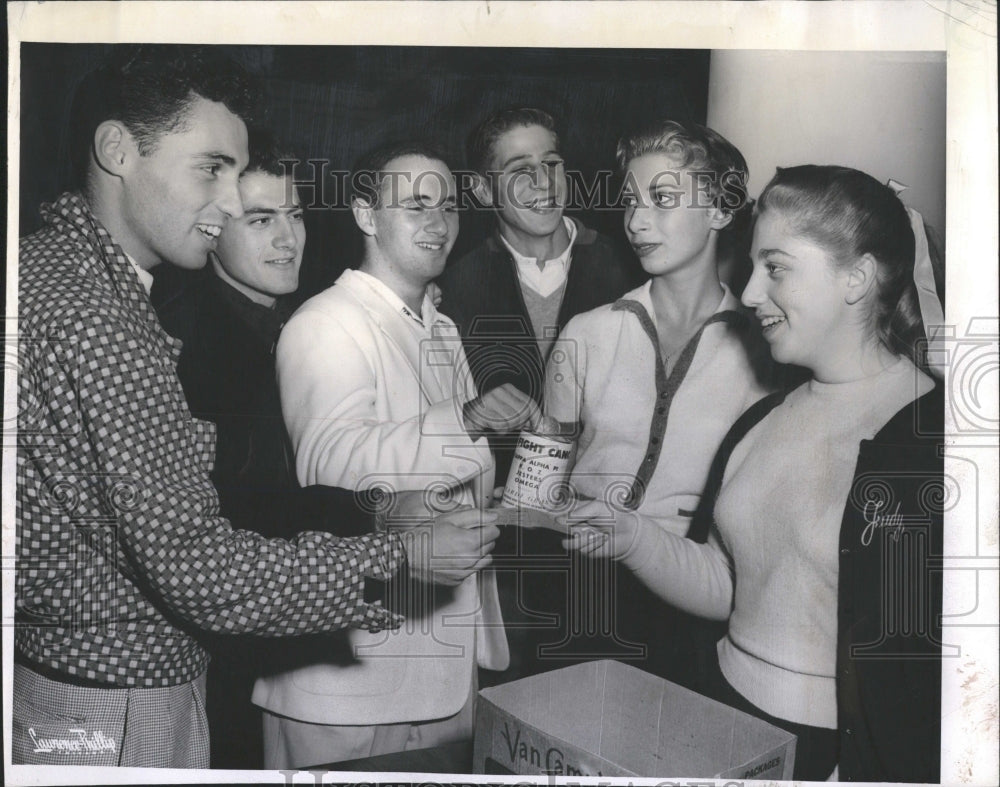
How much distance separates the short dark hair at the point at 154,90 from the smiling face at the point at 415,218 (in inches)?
10.0

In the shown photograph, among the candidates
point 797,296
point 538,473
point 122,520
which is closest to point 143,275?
point 122,520

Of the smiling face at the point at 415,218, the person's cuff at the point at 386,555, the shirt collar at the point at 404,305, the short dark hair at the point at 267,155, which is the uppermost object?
the short dark hair at the point at 267,155

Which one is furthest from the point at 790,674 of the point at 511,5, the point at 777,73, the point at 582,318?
the point at 511,5

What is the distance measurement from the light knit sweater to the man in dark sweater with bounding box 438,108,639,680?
33 cm

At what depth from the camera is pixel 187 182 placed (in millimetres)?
1497

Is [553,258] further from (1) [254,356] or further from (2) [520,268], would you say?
(1) [254,356]

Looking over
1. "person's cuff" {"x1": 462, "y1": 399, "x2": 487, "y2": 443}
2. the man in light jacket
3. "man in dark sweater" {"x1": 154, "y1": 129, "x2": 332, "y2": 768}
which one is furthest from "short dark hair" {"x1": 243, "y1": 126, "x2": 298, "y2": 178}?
"person's cuff" {"x1": 462, "y1": 399, "x2": 487, "y2": 443}

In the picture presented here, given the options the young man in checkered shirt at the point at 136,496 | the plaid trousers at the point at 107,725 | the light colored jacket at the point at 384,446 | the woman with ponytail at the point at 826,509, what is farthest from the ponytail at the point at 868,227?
the plaid trousers at the point at 107,725

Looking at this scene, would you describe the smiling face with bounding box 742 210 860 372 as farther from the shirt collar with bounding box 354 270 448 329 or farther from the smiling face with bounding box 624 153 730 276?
the shirt collar with bounding box 354 270 448 329

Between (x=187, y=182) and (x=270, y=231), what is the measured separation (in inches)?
5.9

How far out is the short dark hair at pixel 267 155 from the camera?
151cm

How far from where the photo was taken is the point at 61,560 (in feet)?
Result: 4.96

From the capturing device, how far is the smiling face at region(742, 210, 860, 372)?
1472 millimetres

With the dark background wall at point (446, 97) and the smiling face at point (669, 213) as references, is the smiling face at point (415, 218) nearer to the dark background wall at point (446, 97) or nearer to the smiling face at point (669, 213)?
the dark background wall at point (446, 97)
